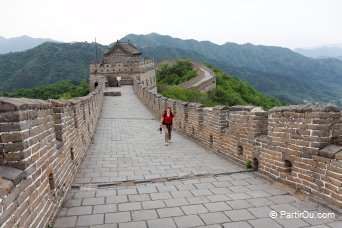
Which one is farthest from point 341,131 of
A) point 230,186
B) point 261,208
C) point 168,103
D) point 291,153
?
point 168,103

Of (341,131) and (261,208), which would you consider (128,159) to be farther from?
(341,131)

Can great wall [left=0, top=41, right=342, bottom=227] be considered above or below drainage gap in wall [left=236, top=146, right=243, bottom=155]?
above

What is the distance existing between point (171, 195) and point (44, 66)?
264 ft

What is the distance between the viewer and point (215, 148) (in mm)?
8008

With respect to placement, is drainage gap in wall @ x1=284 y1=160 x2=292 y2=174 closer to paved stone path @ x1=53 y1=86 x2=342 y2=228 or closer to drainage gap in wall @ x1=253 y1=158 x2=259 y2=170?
paved stone path @ x1=53 y1=86 x2=342 y2=228

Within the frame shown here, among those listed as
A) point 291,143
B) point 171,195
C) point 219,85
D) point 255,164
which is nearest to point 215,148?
point 255,164

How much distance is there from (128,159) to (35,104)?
408 cm

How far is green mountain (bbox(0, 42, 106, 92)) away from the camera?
70312mm

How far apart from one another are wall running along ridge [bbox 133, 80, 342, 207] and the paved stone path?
0.85 ft

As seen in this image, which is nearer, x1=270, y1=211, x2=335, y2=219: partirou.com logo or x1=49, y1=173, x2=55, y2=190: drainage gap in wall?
x1=270, y1=211, x2=335, y2=219: partirou.com logo

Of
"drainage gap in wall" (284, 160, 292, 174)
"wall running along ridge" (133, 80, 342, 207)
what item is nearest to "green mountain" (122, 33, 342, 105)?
"wall running along ridge" (133, 80, 342, 207)

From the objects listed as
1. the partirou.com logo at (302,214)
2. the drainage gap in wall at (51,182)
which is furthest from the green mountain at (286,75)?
the drainage gap in wall at (51,182)

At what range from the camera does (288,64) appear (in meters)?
193

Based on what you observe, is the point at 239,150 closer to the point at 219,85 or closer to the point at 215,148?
the point at 215,148
